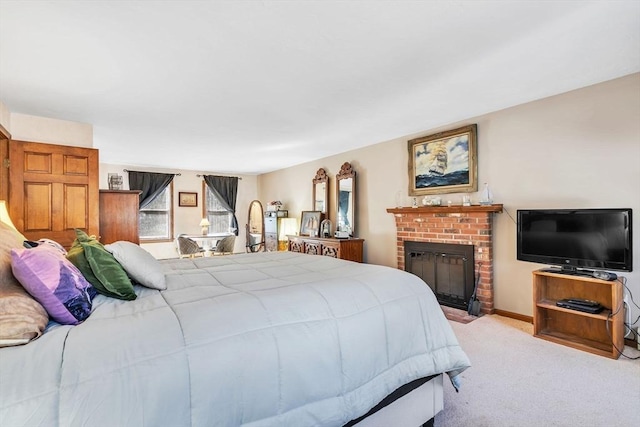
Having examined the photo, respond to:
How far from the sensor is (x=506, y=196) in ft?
11.6

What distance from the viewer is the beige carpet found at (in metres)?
1.82

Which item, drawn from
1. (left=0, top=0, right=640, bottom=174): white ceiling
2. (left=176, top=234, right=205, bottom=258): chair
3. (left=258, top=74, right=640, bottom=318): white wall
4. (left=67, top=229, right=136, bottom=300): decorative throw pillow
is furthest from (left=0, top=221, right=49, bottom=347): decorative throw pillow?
(left=176, top=234, right=205, bottom=258): chair

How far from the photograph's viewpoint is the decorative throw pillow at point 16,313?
92 cm

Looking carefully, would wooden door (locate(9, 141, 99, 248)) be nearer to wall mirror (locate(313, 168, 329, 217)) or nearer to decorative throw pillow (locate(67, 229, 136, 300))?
decorative throw pillow (locate(67, 229, 136, 300))

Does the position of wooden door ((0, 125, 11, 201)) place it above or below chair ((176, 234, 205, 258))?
above

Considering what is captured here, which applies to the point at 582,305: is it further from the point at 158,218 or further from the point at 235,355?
the point at 158,218

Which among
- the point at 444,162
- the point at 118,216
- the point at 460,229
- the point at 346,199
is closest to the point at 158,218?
the point at 118,216

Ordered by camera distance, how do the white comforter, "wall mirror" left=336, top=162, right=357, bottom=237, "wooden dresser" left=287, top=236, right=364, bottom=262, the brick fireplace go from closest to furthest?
the white comforter → the brick fireplace → "wooden dresser" left=287, top=236, right=364, bottom=262 → "wall mirror" left=336, top=162, right=357, bottom=237

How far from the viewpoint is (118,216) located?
3811 mm

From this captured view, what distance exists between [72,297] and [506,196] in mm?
3924

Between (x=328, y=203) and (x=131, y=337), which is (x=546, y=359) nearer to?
(x=131, y=337)

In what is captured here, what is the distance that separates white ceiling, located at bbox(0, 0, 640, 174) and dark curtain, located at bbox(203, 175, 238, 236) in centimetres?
379

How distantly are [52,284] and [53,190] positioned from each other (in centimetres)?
299

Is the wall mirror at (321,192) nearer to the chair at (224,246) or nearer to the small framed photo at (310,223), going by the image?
the small framed photo at (310,223)
